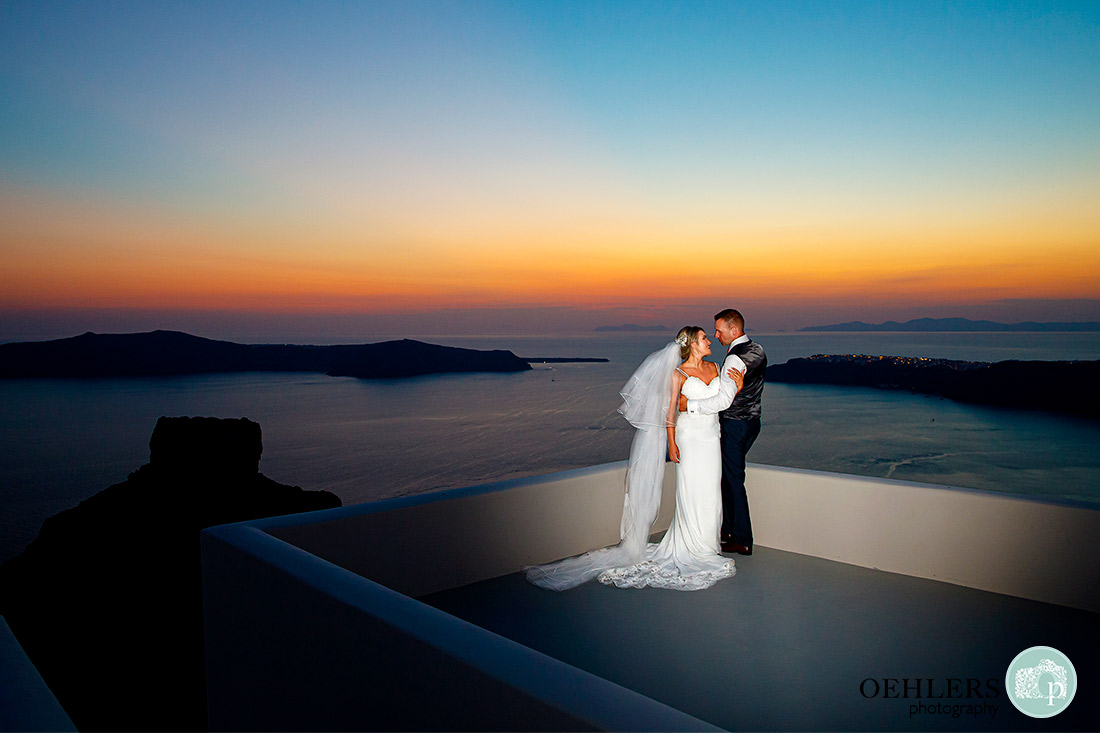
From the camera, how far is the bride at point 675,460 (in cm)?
420

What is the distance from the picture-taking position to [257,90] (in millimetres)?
15531

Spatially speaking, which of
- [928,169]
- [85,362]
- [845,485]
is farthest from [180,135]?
[85,362]

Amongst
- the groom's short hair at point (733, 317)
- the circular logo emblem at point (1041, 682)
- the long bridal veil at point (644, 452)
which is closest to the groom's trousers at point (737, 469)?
the long bridal veil at point (644, 452)

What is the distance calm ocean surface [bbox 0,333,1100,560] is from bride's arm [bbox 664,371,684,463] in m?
37.3

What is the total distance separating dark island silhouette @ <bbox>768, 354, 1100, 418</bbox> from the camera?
50250mm

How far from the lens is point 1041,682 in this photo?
2.77 m

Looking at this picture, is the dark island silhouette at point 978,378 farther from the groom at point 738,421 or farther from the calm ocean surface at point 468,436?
the groom at point 738,421

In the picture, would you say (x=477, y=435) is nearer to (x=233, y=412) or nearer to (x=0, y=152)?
(x=233, y=412)

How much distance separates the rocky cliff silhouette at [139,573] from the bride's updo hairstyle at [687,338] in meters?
30.2

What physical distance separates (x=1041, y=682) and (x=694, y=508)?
6.14 feet

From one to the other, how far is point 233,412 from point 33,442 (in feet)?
Answer: 59.2

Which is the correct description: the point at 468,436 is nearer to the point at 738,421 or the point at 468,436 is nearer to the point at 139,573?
the point at 139,573

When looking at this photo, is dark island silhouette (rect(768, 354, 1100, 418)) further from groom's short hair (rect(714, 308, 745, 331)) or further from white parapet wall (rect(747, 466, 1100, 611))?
groom's short hair (rect(714, 308, 745, 331))

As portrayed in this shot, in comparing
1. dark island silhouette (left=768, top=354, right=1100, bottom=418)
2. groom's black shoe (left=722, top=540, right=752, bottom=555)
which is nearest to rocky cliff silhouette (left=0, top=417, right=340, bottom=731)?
groom's black shoe (left=722, top=540, right=752, bottom=555)
